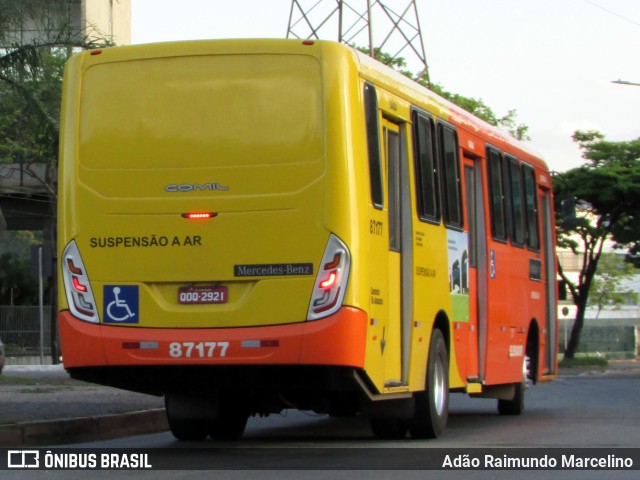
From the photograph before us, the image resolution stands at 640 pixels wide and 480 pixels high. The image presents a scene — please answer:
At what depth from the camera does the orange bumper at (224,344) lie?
1080cm

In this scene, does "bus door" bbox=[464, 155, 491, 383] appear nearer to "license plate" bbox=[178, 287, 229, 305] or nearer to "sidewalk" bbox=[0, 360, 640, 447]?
"sidewalk" bbox=[0, 360, 640, 447]

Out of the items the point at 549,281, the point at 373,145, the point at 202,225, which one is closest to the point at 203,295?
the point at 202,225

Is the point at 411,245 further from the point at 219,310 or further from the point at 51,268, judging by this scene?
the point at 51,268

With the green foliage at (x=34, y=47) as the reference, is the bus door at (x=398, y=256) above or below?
below

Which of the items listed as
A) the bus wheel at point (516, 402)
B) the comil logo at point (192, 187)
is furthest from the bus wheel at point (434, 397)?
the bus wheel at point (516, 402)

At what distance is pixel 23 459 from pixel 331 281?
9.29 feet

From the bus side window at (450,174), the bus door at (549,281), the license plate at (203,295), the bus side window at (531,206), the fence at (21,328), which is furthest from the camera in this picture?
the fence at (21,328)

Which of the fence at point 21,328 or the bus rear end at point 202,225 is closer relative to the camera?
the bus rear end at point 202,225

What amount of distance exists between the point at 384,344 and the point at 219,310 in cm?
150

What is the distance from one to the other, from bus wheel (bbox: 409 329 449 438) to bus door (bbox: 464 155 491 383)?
4.53 feet

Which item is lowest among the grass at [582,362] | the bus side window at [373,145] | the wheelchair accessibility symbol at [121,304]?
the grass at [582,362]

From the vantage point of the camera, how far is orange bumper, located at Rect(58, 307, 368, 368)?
10.8 meters

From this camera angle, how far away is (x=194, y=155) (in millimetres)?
11281

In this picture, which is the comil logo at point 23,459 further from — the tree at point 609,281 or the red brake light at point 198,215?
the tree at point 609,281
